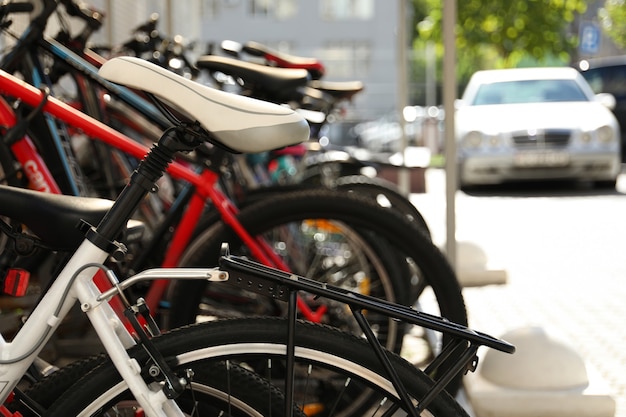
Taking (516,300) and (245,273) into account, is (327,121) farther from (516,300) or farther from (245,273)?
(245,273)

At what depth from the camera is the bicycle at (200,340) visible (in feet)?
5.81

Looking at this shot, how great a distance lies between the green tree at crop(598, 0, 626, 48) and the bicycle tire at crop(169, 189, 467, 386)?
2864cm

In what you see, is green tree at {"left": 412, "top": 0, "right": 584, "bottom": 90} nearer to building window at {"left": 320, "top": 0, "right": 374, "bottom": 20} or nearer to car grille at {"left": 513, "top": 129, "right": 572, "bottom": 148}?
car grille at {"left": 513, "top": 129, "right": 572, "bottom": 148}

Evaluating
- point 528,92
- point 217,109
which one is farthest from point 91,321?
point 528,92

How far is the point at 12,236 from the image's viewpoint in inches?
85.8

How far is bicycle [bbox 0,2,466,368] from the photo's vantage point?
2.93 metres

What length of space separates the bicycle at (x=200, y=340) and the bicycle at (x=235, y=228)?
1.08 meters

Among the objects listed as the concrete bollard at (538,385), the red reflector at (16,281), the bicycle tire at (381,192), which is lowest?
the concrete bollard at (538,385)

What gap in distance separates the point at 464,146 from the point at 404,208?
8682mm

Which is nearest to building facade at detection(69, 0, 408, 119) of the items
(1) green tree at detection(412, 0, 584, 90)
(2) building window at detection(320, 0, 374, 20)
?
(2) building window at detection(320, 0, 374, 20)

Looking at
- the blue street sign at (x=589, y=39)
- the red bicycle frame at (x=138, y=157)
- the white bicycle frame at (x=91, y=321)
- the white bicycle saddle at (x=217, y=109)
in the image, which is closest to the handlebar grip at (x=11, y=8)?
the red bicycle frame at (x=138, y=157)

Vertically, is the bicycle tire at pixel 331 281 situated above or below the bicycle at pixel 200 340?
below

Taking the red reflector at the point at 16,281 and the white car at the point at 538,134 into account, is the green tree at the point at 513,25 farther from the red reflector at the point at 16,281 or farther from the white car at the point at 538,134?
the red reflector at the point at 16,281

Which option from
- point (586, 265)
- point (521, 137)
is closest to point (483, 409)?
point (586, 265)
